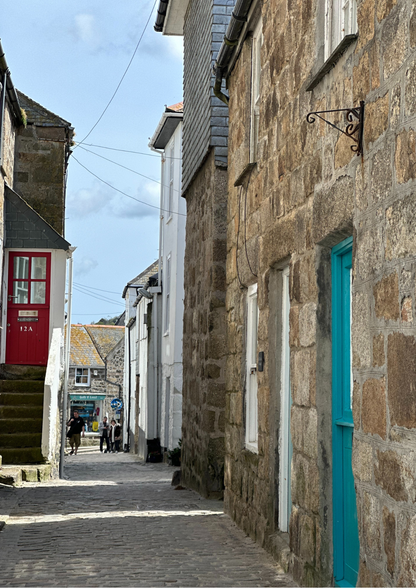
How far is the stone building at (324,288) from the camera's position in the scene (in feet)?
12.0

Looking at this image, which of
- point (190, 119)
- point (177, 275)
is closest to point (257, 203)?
point (190, 119)

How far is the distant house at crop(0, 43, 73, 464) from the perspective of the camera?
14.6 meters

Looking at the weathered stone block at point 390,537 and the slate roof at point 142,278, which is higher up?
the slate roof at point 142,278

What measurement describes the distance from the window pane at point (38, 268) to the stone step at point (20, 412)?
10.1 ft

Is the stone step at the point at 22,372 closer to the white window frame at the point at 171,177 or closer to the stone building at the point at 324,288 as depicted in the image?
the white window frame at the point at 171,177

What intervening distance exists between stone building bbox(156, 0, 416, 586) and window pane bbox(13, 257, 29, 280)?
809 cm

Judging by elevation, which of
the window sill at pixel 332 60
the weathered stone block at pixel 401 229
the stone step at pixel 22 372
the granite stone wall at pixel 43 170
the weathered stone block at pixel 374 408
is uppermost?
the granite stone wall at pixel 43 170

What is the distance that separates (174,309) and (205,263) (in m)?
7.86

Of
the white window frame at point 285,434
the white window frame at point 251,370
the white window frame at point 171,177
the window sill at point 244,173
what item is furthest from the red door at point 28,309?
the white window frame at point 285,434

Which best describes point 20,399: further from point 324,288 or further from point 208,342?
point 324,288

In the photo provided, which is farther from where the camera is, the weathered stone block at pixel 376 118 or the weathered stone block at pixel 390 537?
the weathered stone block at pixel 376 118

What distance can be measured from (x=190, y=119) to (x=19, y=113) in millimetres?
4237

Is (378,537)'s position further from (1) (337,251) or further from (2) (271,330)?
(2) (271,330)

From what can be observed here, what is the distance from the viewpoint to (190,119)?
13.3m
